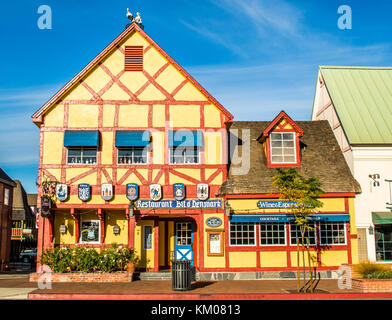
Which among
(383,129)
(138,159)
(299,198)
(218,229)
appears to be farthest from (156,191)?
(383,129)

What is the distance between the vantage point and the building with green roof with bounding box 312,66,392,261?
848 inches

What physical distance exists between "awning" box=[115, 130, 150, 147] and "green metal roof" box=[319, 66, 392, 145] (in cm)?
1082

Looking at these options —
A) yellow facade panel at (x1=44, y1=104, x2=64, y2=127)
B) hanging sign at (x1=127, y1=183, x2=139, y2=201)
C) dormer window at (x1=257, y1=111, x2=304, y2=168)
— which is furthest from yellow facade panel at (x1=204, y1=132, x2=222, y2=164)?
yellow facade panel at (x1=44, y1=104, x2=64, y2=127)

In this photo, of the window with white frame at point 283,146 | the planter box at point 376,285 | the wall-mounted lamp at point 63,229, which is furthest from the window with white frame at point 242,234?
the wall-mounted lamp at point 63,229

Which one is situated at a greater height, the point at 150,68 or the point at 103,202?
the point at 150,68

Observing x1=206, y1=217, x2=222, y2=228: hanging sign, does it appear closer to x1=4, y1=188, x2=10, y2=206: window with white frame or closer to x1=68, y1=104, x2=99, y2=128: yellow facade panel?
x1=68, y1=104, x2=99, y2=128: yellow facade panel

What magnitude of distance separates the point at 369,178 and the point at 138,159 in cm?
1206

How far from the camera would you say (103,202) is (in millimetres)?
21203

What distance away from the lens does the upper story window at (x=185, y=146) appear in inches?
856

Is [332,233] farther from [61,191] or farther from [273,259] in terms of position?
[61,191]

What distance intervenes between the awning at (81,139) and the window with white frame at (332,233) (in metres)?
12.3

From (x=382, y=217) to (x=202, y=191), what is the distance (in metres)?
9.20

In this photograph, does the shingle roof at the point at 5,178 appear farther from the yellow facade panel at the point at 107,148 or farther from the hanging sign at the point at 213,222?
the hanging sign at the point at 213,222
